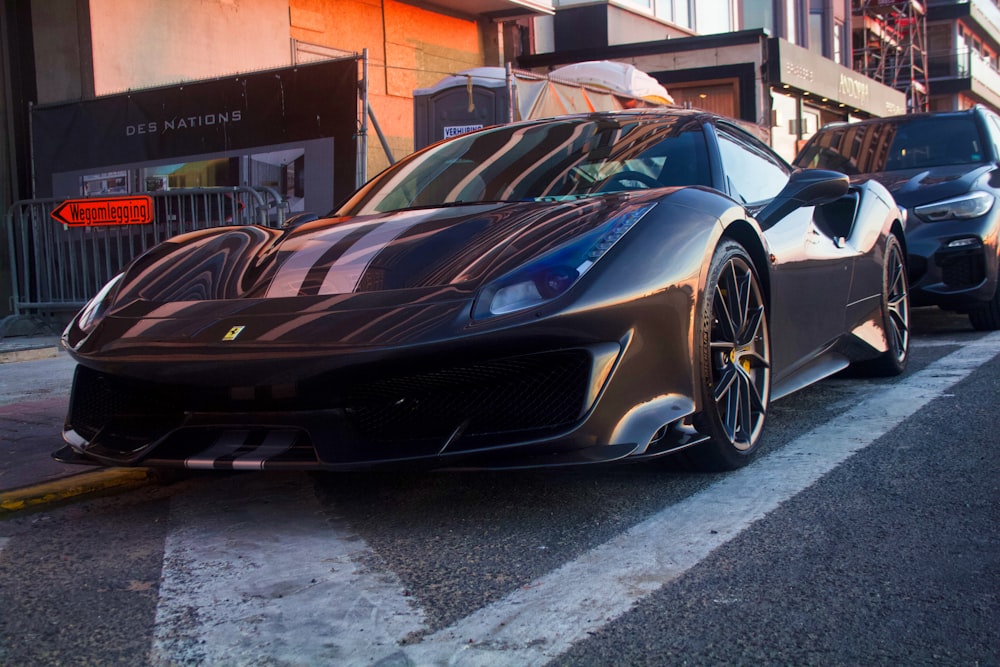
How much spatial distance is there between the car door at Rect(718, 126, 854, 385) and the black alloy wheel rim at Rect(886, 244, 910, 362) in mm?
668

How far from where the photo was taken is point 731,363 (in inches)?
126

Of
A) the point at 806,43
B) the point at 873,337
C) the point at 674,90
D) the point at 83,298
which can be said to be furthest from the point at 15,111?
the point at 806,43

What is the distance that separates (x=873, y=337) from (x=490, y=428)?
262 centimetres

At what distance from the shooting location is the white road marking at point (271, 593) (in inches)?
77.5

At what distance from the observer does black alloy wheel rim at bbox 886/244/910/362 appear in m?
4.88

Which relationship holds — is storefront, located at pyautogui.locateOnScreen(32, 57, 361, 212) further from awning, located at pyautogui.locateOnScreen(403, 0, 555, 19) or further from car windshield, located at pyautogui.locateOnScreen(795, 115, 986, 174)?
awning, located at pyautogui.locateOnScreen(403, 0, 555, 19)

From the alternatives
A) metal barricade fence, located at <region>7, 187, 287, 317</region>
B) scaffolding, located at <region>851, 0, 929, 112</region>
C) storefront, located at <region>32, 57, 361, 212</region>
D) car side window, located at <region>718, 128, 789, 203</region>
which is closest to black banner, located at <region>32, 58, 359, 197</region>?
storefront, located at <region>32, 57, 361, 212</region>

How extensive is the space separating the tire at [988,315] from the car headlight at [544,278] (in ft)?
15.3

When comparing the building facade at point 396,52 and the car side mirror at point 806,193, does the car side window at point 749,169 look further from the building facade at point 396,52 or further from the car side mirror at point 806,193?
the building facade at point 396,52

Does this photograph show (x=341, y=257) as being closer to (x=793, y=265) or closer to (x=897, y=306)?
(x=793, y=265)

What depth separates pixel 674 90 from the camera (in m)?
18.5

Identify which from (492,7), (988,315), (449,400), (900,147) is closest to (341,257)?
(449,400)

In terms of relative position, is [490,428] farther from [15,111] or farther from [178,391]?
[15,111]

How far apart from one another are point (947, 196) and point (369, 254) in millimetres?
4721
